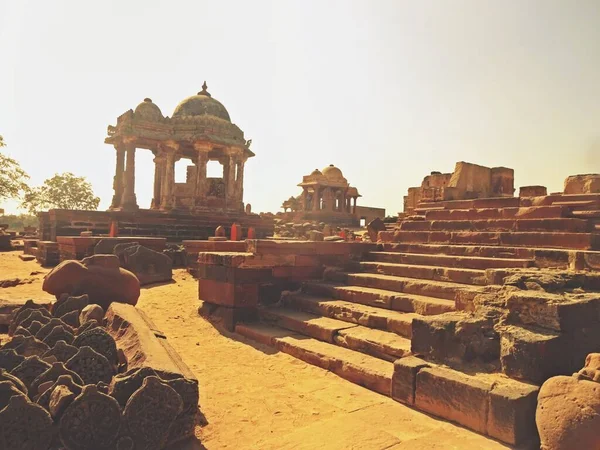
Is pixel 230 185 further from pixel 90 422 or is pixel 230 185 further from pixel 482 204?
pixel 90 422

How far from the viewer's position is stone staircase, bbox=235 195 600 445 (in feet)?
10.1

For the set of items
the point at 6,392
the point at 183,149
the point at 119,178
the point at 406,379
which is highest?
the point at 183,149

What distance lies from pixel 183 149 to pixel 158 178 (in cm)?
191

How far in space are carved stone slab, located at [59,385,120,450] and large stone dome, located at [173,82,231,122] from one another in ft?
64.7

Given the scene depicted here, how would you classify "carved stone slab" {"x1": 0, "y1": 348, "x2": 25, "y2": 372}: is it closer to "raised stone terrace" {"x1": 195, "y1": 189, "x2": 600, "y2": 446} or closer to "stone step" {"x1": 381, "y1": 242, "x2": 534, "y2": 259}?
"raised stone terrace" {"x1": 195, "y1": 189, "x2": 600, "y2": 446}

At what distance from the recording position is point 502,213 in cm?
716

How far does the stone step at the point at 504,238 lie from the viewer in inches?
217

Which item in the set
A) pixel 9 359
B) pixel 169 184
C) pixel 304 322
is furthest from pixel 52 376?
pixel 169 184

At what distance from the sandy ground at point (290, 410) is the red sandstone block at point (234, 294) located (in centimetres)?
82

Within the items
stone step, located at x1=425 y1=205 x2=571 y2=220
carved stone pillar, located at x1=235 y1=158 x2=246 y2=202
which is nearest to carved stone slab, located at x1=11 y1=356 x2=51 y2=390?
stone step, located at x1=425 y1=205 x2=571 y2=220

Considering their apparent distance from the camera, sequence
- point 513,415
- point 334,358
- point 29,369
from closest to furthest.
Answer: point 513,415, point 29,369, point 334,358

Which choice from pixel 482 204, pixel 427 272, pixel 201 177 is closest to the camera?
pixel 427 272

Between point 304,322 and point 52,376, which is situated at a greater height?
point 52,376

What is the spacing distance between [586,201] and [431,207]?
3.09 metres
